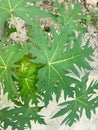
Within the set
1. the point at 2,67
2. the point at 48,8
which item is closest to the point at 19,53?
the point at 2,67

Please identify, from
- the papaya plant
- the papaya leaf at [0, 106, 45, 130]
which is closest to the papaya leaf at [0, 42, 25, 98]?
the papaya plant

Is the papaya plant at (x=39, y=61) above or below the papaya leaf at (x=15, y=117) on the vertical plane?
above

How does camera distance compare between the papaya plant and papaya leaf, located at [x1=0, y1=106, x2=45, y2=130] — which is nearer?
the papaya plant

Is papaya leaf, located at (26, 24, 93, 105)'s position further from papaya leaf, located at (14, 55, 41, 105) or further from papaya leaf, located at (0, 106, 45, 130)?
papaya leaf, located at (0, 106, 45, 130)

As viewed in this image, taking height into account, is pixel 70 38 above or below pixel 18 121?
above

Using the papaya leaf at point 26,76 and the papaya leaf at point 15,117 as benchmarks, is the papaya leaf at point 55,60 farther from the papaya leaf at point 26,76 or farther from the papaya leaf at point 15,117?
the papaya leaf at point 15,117

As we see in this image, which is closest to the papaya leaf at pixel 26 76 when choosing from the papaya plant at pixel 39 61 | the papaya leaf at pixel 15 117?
the papaya plant at pixel 39 61

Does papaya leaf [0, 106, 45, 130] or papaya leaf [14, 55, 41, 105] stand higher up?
papaya leaf [14, 55, 41, 105]

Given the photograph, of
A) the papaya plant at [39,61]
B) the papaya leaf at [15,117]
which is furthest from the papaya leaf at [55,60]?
the papaya leaf at [15,117]

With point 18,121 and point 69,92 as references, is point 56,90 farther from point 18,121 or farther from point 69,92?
point 18,121

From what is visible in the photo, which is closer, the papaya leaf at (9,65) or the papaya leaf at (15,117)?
the papaya leaf at (9,65)

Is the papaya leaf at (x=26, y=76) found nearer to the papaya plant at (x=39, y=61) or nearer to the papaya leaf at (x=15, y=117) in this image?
the papaya plant at (x=39, y=61)
